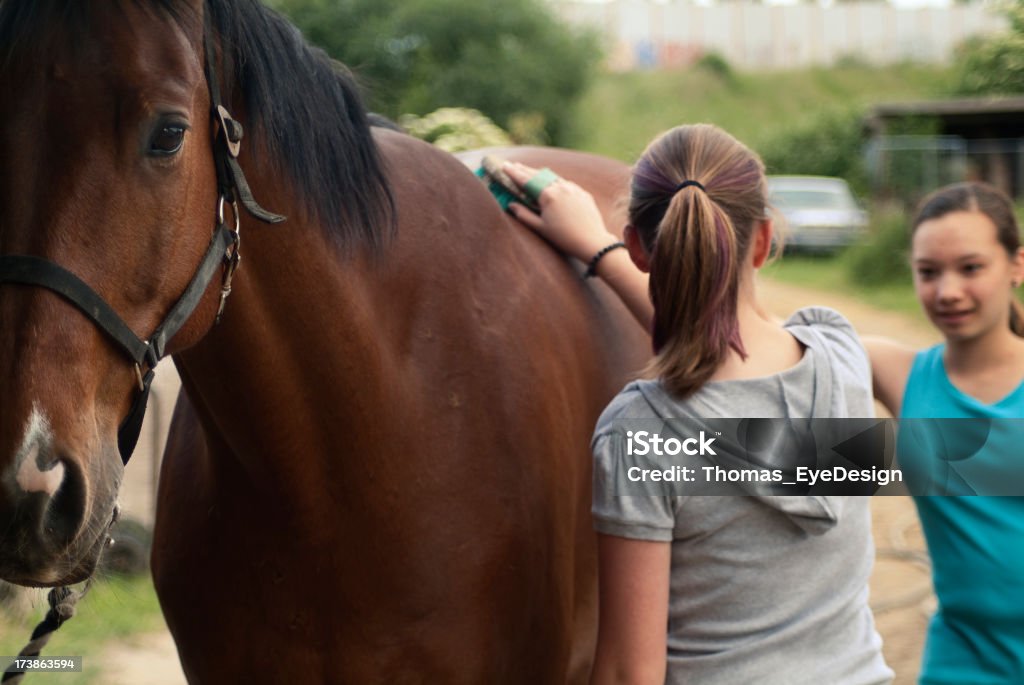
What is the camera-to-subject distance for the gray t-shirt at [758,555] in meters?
1.71

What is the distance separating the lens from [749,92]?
39.9m

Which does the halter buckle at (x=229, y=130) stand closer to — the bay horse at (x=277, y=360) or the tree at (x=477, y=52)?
the bay horse at (x=277, y=360)

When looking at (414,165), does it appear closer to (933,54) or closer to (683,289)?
(683,289)

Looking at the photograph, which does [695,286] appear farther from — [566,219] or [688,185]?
[566,219]

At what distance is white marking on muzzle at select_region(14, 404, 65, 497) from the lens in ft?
4.58

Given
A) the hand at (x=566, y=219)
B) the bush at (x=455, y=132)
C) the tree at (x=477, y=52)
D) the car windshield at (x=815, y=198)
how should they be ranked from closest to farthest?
1. the hand at (x=566, y=219)
2. the bush at (x=455, y=132)
3. the tree at (x=477, y=52)
4. the car windshield at (x=815, y=198)

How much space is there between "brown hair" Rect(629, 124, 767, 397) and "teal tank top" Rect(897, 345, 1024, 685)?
466mm

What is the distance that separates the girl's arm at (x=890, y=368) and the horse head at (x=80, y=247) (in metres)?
1.24

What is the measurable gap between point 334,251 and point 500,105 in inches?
835

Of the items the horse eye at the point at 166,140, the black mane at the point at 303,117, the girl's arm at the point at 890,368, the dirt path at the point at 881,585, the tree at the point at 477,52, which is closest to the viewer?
the horse eye at the point at 166,140

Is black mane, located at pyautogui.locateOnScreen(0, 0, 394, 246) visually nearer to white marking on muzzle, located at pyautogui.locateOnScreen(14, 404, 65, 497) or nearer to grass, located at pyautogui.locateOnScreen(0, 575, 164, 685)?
white marking on muzzle, located at pyautogui.locateOnScreen(14, 404, 65, 497)

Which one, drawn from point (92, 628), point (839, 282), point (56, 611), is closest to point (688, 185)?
point (56, 611)

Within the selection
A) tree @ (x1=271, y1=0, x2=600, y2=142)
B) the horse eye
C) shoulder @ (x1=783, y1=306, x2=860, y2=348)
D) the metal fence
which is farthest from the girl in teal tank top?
tree @ (x1=271, y1=0, x2=600, y2=142)

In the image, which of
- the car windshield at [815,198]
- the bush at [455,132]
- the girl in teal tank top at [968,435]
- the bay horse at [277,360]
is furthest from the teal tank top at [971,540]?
the car windshield at [815,198]
